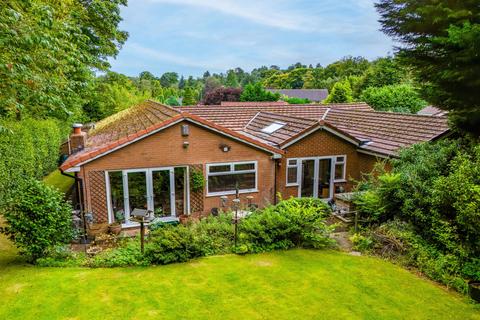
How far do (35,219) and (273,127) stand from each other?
11.8 m

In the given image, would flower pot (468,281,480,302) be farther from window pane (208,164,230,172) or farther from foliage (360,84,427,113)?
foliage (360,84,427,113)

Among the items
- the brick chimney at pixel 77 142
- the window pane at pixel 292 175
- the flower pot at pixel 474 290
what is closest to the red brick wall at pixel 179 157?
the window pane at pixel 292 175

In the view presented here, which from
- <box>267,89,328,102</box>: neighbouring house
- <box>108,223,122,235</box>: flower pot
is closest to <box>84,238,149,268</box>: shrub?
<box>108,223,122,235</box>: flower pot

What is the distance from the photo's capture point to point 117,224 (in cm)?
1180

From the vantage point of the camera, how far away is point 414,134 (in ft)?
47.5

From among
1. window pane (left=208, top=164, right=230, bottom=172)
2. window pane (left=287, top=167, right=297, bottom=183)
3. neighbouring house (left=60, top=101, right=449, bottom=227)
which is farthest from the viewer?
window pane (left=287, top=167, right=297, bottom=183)

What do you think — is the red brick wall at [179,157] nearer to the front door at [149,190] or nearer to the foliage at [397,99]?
the front door at [149,190]

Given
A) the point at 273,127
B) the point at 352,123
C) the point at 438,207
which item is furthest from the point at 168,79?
the point at 438,207

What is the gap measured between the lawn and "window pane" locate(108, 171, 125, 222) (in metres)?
3.64

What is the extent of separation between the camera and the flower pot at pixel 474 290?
6.69 meters

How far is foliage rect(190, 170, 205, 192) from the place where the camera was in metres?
12.5

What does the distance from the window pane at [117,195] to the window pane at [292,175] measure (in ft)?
23.5

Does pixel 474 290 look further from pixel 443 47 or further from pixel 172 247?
pixel 172 247

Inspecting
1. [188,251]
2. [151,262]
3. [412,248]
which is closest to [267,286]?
[188,251]
